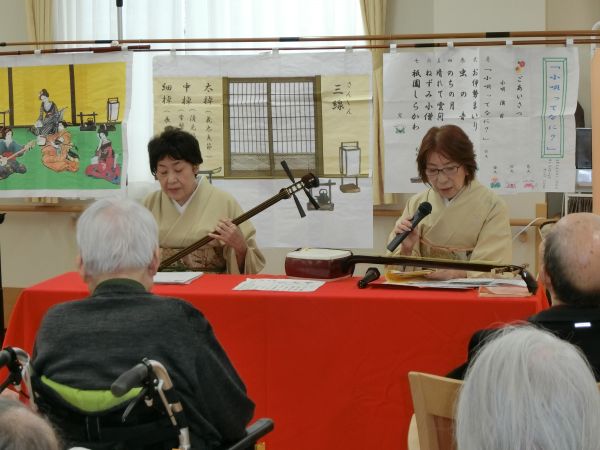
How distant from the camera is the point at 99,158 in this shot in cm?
420

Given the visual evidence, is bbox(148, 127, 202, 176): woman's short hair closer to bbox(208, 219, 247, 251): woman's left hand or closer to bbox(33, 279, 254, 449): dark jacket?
bbox(208, 219, 247, 251): woman's left hand

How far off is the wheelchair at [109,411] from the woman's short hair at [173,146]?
186 cm

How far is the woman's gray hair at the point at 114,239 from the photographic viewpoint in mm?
1961

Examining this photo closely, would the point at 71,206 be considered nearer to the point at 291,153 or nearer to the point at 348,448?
the point at 291,153

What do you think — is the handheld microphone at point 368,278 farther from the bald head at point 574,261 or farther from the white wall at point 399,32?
the white wall at point 399,32

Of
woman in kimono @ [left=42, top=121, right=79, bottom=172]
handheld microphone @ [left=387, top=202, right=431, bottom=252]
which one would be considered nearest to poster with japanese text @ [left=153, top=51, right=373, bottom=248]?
woman in kimono @ [left=42, top=121, right=79, bottom=172]

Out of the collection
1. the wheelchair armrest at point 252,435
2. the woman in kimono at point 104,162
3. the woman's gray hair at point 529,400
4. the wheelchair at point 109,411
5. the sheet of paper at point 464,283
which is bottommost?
the wheelchair armrest at point 252,435

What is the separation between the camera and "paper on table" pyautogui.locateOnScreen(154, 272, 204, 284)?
2984mm

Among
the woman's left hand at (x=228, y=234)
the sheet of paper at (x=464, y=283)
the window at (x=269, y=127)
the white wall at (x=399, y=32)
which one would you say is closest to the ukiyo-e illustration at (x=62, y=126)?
the window at (x=269, y=127)

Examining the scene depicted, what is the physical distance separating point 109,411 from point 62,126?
2775 mm

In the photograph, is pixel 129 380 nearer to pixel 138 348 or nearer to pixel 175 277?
pixel 138 348

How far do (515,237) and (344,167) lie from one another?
4.15ft

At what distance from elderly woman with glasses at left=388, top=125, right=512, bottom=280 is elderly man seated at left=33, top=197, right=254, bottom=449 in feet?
5.06

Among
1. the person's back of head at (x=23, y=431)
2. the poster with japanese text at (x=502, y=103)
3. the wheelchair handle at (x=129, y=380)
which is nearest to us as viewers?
the person's back of head at (x=23, y=431)
